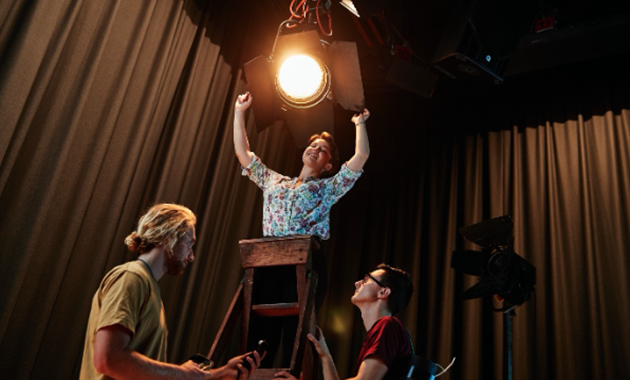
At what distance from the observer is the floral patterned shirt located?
2.68 metres

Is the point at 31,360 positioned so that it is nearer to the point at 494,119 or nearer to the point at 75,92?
the point at 75,92

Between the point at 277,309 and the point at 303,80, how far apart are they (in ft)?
4.60

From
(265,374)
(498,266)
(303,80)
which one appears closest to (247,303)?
(265,374)

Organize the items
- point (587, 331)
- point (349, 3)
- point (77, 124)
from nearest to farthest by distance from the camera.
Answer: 1. point (77, 124)
2. point (587, 331)
3. point (349, 3)

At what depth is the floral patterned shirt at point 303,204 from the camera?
2676 millimetres

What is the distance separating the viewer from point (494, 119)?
4.45 m

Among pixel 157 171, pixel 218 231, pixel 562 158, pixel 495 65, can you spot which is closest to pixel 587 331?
pixel 562 158

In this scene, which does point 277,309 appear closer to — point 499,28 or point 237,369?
point 237,369

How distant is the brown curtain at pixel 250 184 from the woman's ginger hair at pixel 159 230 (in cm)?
91

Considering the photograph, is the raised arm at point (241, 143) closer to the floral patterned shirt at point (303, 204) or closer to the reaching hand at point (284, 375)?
the floral patterned shirt at point (303, 204)

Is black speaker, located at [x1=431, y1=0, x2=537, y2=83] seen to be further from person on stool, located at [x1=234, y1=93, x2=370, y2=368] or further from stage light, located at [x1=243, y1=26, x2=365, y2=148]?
person on stool, located at [x1=234, y1=93, x2=370, y2=368]

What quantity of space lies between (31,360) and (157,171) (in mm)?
1392

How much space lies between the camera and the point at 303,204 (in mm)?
2691

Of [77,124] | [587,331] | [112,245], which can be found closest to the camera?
[77,124]
